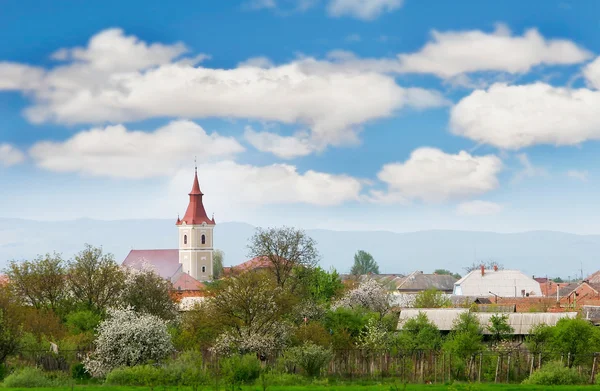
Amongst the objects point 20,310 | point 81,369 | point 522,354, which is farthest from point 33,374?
point 522,354

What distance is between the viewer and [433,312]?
60812mm

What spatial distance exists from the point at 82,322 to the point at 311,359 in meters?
15.6

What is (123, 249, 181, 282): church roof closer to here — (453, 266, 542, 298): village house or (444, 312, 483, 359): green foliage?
(453, 266, 542, 298): village house

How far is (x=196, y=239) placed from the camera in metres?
186

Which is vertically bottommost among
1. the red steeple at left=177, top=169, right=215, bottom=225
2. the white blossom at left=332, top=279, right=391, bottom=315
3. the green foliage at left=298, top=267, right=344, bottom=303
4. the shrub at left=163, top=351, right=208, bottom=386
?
the shrub at left=163, top=351, right=208, bottom=386

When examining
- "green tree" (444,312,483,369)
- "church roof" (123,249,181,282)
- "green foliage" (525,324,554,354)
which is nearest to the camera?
"green tree" (444,312,483,369)

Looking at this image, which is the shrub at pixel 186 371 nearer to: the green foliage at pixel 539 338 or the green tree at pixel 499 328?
the green foliage at pixel 539 338

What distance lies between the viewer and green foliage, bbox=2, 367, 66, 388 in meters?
38.5

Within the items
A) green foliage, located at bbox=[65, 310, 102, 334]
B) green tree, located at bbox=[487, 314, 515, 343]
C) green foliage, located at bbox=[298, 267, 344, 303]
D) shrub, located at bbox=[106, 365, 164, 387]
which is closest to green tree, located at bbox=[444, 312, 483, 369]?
green tree, located at bbox=[487, 314, 515, 343]

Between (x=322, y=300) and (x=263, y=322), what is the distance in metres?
20.2

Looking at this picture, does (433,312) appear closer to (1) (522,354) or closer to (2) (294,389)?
(1) (522,354)

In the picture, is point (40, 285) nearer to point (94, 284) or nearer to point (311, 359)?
point (94, 284)

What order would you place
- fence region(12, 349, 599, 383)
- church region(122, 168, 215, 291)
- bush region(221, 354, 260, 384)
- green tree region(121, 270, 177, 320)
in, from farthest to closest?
church region(122, 168, 215, 291) < green tree region(121, 270, 177, 320) < fence region(12, 349, 599, 383) < bush region(221, 354, 260, 384)

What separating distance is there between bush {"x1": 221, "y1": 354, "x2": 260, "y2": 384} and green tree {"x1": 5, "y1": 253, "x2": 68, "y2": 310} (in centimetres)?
1847
